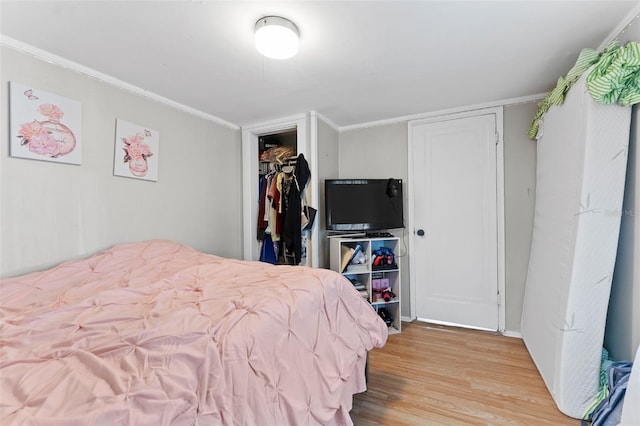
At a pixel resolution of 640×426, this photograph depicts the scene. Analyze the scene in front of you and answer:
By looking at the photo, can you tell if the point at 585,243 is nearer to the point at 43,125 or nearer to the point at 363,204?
the point at 363,204

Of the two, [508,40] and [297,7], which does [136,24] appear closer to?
[297,7]

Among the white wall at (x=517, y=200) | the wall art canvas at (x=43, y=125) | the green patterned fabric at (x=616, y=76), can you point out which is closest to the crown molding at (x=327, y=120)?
the white wall at (x=517, y=200)

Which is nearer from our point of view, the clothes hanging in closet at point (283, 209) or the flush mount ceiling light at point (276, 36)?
the flush mount ceiling light at point (276, 36)

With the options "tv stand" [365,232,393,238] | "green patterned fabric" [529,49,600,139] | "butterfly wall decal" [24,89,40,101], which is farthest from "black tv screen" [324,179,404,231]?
"butterfly wall decal" [24,89,40,101]

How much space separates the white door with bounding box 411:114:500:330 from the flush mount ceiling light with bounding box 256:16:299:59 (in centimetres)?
181

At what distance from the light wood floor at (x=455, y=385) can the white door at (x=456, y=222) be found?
0.36 m

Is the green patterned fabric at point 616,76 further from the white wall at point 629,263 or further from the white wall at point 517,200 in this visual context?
the white wall at point 517,200

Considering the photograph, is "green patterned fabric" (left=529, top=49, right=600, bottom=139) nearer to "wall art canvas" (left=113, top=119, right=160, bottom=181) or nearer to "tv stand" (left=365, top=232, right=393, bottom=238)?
"tv stand" (left=365, top=232, right=393, bottom=238)

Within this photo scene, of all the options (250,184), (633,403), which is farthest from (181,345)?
(250,184)

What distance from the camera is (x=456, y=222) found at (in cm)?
268

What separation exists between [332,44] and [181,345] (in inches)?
66.7

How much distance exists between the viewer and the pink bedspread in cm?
66

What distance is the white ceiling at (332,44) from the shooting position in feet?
4.35

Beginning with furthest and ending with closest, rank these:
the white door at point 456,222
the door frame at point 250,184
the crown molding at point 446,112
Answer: the door frame at point 250,184
the white door at point 456,222
the crown molding at point 446,112
